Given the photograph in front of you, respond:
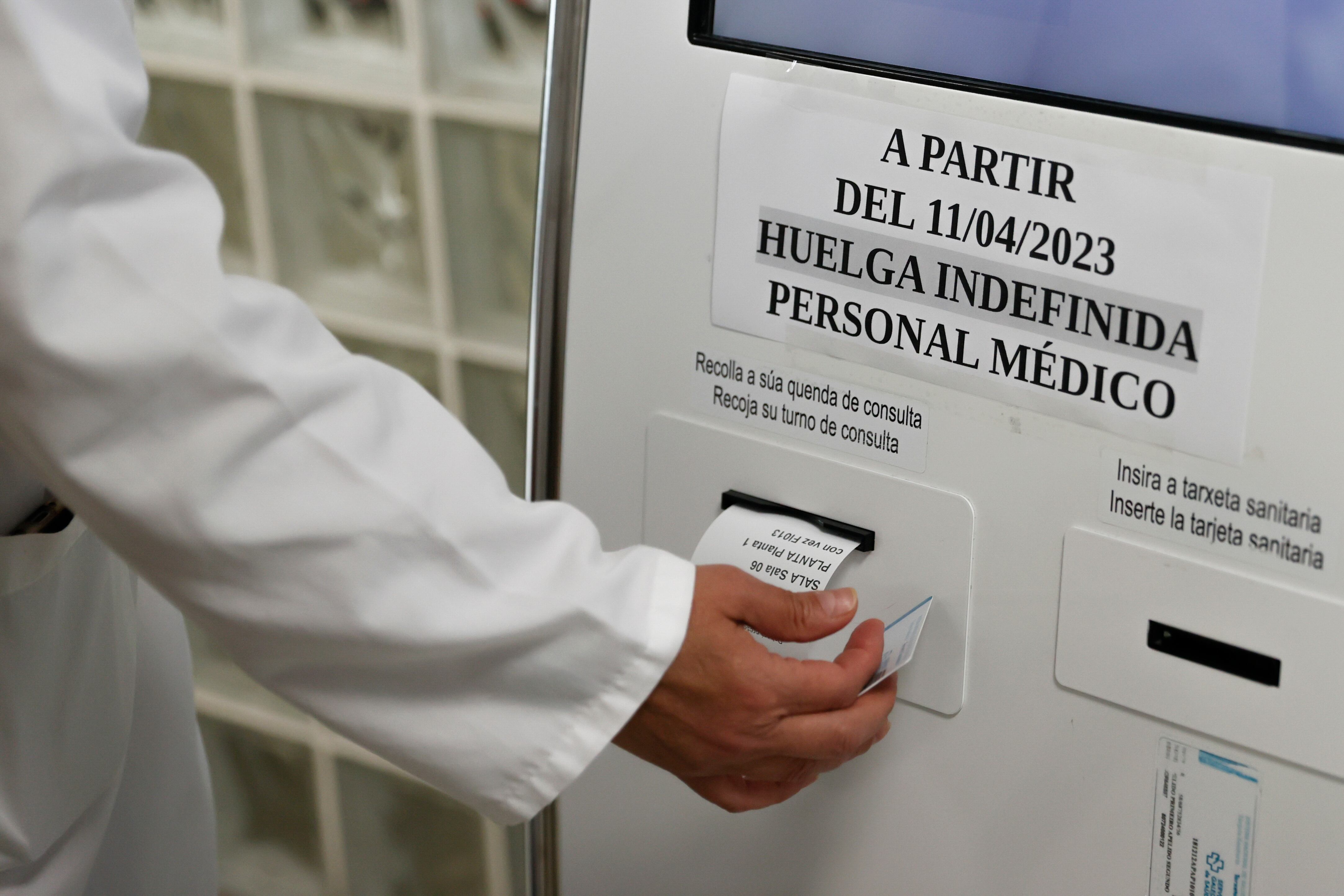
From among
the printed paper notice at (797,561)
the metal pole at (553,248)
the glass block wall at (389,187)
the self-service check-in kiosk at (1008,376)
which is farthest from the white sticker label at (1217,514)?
the glass block wall at (389,187)

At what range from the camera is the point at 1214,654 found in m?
0.55

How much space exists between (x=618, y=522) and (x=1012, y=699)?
236 mm

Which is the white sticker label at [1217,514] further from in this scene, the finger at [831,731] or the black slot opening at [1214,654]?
the finger at [831,731]

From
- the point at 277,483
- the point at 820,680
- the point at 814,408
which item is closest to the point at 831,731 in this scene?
the point at 820,680

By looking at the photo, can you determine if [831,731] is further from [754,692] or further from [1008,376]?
[1008,376]

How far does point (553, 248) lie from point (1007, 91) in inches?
10.3

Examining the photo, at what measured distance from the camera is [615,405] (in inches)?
28.4

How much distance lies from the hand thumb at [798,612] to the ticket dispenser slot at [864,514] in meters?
0.04

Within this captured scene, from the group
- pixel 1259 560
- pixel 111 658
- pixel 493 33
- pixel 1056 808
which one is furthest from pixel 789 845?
pixel 493 33

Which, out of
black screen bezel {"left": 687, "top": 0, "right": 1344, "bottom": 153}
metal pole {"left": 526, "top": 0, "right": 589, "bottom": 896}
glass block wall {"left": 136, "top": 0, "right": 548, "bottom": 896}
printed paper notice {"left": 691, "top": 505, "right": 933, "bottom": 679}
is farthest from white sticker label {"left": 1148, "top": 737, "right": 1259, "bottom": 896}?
glass block wall {"left": 136, "top": 0, "right": 548, "bottom": 896}

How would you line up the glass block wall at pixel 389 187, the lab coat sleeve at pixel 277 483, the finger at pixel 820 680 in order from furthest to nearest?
the glass block wall at pixel 389 187, the finger at pixel 820 680, the lab coat sleeve at pixel 277 483

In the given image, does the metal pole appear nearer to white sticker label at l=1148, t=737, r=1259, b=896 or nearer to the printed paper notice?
the printed paper notice

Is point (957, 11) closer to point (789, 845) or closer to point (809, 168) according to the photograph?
point (809, 168)

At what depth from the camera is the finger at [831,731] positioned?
1.96 feet
